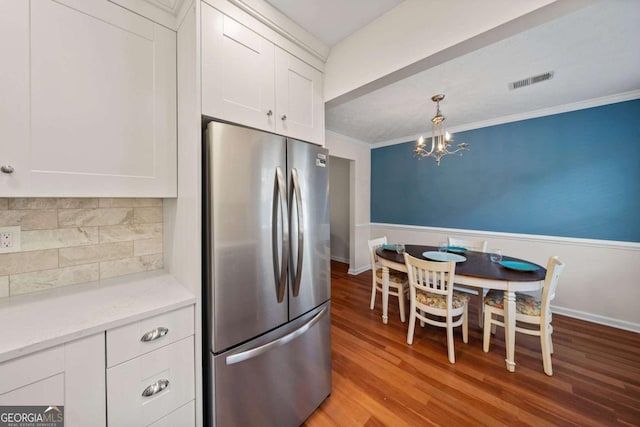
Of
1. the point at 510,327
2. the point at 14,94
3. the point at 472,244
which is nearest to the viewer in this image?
the point at 14,94

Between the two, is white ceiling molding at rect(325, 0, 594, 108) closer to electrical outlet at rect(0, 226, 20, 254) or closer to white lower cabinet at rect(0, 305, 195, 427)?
white lower cabinet at rect(0, 305, 195, 427)

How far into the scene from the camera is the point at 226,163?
105 centimetres

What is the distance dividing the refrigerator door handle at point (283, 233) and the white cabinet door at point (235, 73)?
37cm

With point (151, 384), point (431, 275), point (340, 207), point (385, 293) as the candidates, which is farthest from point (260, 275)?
point (340, 207)

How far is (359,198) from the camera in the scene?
450 centimetres

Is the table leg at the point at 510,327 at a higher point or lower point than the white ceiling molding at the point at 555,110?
lower

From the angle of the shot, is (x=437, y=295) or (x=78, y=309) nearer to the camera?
(x=78, y=309)

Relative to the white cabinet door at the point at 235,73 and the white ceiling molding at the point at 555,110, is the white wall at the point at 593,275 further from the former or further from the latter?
the white cabinet door at the point at 235,73

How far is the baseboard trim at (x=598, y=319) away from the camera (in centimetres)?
246

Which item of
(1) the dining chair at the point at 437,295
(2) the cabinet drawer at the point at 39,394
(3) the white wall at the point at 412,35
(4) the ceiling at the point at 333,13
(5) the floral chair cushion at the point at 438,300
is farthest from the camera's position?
(5) the floral chair cushion at the point at 438,300

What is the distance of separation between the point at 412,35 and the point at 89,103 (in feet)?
5.44

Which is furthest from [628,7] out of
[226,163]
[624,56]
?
[226,163]

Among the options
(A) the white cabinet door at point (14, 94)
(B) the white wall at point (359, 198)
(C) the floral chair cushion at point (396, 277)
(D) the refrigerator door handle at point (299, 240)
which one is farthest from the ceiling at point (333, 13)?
(B) the white wall at point (359, 198)

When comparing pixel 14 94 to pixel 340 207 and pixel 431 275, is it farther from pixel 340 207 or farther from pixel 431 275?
pixel 340 207
